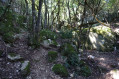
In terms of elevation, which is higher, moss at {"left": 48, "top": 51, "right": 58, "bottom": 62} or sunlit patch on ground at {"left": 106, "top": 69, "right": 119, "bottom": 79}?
moss at {"left": 48, "top": 51, "right": 58, "bottom": 62}

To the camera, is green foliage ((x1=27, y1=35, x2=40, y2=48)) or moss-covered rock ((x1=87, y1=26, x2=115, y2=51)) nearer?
green foliage ((x1=27, y1=35, x2=40, y2=48))

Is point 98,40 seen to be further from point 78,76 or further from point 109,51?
point 78,76

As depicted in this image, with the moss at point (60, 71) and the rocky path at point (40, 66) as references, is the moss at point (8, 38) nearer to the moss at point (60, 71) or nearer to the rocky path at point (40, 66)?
the rocky path at point (40, 66)

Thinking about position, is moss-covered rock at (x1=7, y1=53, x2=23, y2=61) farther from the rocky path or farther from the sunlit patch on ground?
the sunlit patch on ground

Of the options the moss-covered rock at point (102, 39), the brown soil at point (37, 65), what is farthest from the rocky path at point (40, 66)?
the moss-covered rock at point (102, 39)

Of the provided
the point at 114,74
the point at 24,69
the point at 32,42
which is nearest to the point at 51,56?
the point at 32,42

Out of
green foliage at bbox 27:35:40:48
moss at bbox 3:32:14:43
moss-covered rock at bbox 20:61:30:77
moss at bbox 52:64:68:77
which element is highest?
moss at bbox 3:32:14:43

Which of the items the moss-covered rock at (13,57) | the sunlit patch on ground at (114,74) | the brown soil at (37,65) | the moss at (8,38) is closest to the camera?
the brown soil at (37,65)

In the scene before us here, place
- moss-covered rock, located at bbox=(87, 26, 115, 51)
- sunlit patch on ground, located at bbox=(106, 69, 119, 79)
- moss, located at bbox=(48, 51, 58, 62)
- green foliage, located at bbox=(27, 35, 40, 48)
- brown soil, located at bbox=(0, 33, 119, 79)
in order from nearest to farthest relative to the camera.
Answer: brown soil, located at bbox=(0, 33, 119, 79), sunlit patch on ground, located at bbox=(106, 69, 119, 79), moss, located at bbox=(48, 51, 58, 62), green foliage, located at bbox=(27, 35, 40, 48), moss-covered rock, located at bbox=(87, 26, 115, 51)

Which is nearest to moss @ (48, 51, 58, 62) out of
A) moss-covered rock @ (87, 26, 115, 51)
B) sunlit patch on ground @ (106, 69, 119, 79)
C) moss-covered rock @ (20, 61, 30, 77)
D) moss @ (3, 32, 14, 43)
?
moss-covered rock @ (20, 61, 30, 77)

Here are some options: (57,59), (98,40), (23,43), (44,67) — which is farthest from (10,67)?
(98,40)

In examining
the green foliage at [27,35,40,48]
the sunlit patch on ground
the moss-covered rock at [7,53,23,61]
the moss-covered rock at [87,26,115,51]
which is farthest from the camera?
the moss-covered rock at [87,26,115,51]

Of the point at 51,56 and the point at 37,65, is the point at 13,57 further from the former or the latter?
the point at 51,56

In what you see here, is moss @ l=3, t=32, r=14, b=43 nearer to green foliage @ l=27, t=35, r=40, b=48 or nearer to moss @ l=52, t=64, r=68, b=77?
green foliage @ l=27, t=35, r=40, b=48
